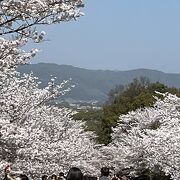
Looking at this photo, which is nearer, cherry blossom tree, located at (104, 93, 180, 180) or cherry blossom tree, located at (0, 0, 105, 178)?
cherry blossom tree, located at (0, 0, 105, 178)

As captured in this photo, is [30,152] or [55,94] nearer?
[30,152]

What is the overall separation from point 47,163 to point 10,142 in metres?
3.45

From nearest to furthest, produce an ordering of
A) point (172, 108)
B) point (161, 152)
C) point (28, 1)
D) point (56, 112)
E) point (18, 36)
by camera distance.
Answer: point (28, 1)
point (18, 36)
point (161, 152)
point (172, 108)
point (56, 112)

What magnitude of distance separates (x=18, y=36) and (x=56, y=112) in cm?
2211

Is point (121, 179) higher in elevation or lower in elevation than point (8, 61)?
lower

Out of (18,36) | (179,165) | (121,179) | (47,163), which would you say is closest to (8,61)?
(18,36)

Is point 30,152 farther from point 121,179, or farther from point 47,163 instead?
point 121,179

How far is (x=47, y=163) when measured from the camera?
13977mm

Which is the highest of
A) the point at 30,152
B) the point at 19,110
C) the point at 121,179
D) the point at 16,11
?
the point at 16,11

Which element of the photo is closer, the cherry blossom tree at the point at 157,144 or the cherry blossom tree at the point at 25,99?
the cherry blossom tree at the point at 25,99

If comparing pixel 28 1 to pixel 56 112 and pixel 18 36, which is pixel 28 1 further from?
pixel 56 112

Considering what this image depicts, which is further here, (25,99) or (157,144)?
(157,144)

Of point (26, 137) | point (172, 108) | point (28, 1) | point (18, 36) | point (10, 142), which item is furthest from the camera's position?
point (172, 108)

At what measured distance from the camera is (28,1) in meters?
7.19
